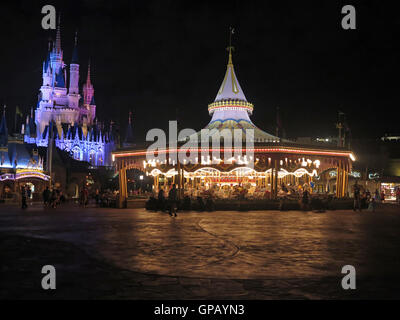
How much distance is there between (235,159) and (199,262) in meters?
20.5

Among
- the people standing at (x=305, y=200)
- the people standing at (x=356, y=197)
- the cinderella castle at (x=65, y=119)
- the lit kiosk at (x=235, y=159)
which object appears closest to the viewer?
the people standing at (x=305, y=200)

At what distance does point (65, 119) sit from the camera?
100875 mm

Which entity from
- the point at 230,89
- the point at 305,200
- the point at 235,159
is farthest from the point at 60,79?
the point at 305,200

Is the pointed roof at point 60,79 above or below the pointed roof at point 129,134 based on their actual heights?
above

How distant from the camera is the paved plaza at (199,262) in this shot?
21.5 ft

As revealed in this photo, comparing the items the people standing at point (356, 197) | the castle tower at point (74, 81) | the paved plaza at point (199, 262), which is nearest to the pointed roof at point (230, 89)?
the people standing at point (356, 197)

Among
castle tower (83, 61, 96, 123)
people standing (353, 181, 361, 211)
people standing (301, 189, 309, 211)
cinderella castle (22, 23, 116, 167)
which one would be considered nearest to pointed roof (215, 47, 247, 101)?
people standing (301, 189, 309, 211)

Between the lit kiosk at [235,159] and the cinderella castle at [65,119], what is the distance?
6262 cm

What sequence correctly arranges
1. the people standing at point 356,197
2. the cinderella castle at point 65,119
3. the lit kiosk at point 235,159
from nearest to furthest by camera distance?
the people standing at point 356,197 < the lit kiosk at point 235,159 < the cinderella castle at point 65,119

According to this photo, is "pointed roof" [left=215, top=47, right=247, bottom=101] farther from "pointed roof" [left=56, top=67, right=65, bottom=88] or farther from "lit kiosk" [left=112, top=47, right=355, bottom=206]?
"pointed roof" [left=56, top=67, right=65, bottom=88]

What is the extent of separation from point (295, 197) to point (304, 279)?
20.4 meters

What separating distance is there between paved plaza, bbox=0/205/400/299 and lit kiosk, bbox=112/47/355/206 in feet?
44.8

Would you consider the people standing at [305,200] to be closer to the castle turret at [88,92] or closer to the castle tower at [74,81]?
the castle tower at [74,81]

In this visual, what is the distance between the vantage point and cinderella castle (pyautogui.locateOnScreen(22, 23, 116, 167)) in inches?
3647
